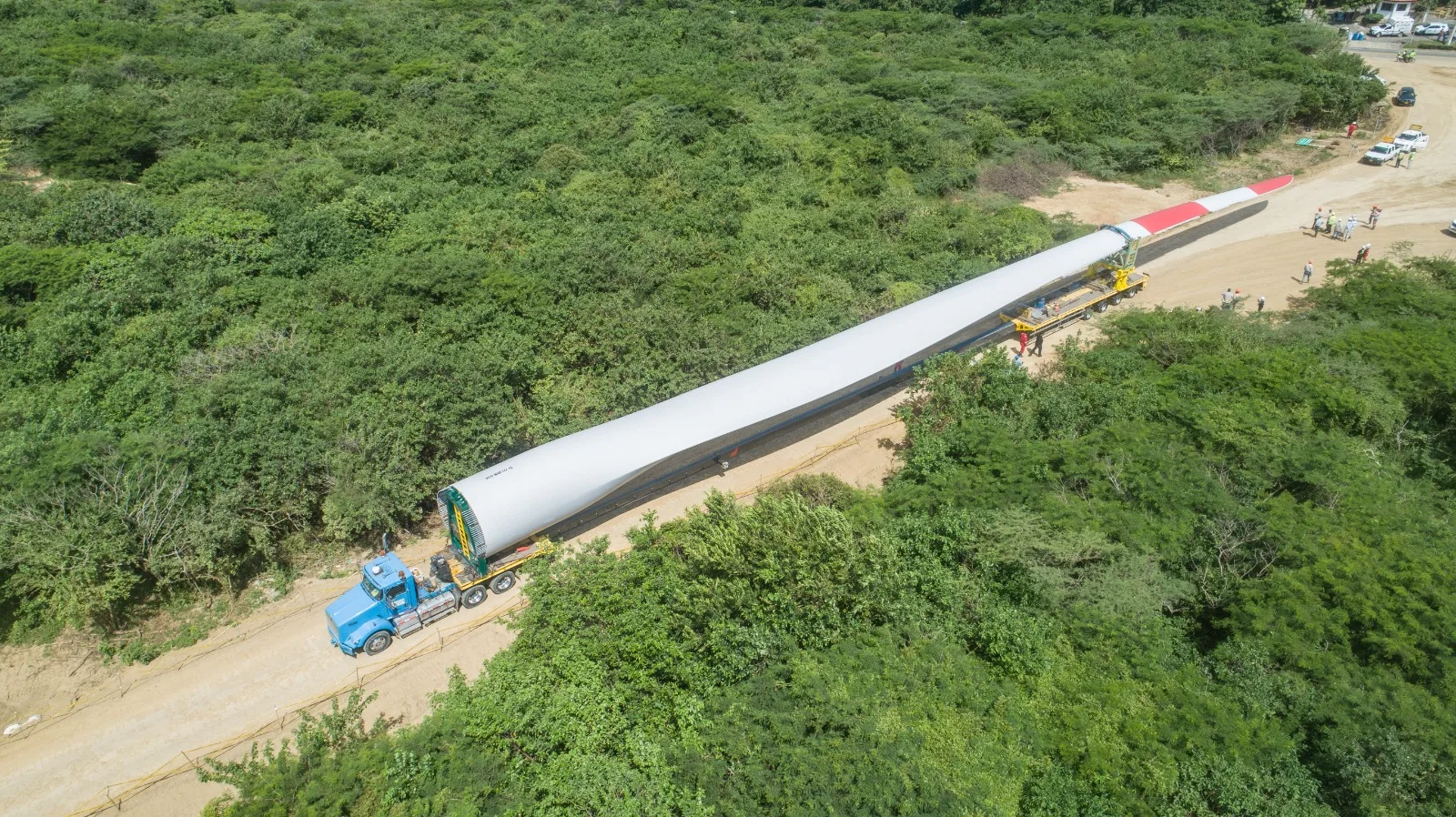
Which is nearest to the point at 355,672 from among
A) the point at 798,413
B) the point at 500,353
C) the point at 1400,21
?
the point at 500,353

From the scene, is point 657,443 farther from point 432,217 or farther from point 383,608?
point 432,217


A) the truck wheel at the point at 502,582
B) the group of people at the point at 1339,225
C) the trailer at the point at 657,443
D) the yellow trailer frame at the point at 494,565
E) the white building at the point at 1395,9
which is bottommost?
the group of people at the point at 1339,225

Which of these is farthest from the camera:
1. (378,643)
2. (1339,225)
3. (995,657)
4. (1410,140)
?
(1410,140)

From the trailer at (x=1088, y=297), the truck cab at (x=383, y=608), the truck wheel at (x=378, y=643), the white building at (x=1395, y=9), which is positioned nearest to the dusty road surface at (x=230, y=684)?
the truck wheel at (x=378, y=643)

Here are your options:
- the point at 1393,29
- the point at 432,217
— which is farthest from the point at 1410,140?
the point at 432,217

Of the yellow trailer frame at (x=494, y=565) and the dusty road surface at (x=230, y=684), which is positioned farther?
the yellow trailer frame at (x=494, y=565)

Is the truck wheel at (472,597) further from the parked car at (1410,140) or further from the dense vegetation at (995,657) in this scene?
the parked car at (1410,140)

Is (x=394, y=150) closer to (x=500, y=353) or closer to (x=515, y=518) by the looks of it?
(x=500, y=353)
